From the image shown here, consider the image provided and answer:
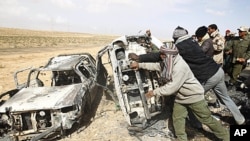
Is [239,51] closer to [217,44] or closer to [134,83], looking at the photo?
[217,44]

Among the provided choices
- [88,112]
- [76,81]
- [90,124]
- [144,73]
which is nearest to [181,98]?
[144,73]

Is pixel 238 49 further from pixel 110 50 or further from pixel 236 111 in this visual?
pixel 110 50

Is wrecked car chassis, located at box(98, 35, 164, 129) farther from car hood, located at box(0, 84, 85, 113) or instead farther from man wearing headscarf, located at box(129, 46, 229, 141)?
man wearing headscarf, located at box(129, 46, 229, 141)

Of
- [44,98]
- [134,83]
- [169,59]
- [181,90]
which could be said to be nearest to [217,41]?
[134,83]

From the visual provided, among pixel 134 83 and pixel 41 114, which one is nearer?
pixel 41 114

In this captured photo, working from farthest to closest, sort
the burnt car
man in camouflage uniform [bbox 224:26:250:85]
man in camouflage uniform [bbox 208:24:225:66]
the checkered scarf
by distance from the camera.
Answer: man in camouflage uniform [bbox 224:26:250:85] → man in camouflage uniform [bbox 208:24:225:66] → the burnt car → the checkered scarf

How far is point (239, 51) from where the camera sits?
8023 mm

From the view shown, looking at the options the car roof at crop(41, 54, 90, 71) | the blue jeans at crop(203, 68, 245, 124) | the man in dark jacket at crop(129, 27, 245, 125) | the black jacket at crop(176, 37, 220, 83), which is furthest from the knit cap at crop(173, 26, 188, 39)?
the car roof at crop(41, 54, 90, 71)

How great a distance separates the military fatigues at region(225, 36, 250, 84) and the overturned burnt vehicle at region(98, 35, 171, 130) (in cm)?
294

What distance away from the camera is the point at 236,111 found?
544cm

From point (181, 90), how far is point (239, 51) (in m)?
4.31

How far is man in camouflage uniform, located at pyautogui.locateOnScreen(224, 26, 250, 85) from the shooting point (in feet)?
25.8

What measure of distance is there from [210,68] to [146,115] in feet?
5.38

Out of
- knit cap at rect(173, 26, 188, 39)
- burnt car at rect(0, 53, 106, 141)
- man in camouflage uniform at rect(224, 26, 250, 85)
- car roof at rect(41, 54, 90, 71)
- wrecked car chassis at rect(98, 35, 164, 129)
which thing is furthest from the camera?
man in camouflage uniform at rect(224, 26, 250, 85)
